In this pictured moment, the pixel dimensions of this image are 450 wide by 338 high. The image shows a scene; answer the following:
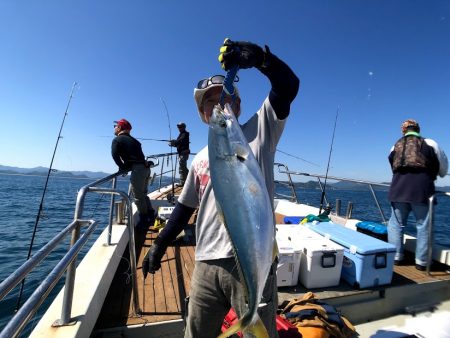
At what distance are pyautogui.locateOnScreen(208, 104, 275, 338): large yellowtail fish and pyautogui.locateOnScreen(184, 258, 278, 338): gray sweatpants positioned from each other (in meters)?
0.37

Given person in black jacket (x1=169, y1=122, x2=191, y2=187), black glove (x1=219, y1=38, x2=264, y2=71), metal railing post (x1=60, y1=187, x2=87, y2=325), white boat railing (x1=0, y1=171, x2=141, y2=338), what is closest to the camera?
white boat railing (x1=0, y1=171, x2=141, y2=338)

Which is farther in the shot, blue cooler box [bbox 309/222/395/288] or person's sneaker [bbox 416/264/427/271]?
person's sneaker [bbox 416/264/427/271]

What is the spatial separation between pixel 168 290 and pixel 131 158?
3006 millimetres

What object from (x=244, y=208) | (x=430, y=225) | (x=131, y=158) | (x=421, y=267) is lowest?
(x=421, y=267)

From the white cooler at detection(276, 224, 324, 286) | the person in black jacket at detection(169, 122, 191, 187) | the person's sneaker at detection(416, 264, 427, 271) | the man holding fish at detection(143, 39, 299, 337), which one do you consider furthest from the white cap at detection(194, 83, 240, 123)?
the person in black jacket at detection(169, 122, 191, 187)

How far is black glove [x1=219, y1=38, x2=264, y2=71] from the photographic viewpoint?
1548 millimetres

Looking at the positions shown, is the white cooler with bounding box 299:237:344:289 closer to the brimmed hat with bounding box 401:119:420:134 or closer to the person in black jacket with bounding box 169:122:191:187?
the brimmed hat with bounding box 401:119:420:134

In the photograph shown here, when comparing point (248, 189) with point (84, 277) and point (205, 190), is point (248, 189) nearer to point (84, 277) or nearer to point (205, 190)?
point (205, 190)

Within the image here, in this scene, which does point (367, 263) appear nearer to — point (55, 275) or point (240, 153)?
point (240, 153)

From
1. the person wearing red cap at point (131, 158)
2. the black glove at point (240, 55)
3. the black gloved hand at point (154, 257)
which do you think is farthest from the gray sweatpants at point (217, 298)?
the person wearing red cap at point (131, 158)

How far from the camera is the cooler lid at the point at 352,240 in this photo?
141 inches

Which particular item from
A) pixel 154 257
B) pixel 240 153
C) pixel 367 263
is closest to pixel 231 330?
pixel 240 153

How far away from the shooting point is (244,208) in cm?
118

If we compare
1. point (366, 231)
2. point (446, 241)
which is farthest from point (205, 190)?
point (446, 241)
